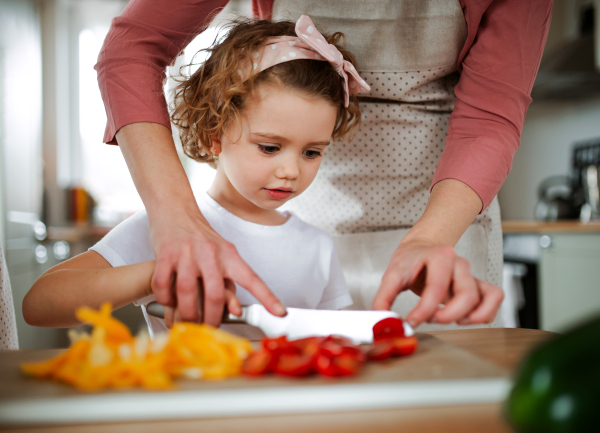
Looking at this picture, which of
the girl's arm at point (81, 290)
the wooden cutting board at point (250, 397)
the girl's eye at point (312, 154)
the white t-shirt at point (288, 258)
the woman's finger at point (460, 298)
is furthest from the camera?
the white t-shirt at point (288, 258)

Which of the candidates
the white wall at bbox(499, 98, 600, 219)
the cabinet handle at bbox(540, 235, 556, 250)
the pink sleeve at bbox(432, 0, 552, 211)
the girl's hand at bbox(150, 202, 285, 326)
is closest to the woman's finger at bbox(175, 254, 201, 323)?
the girl's hand at bbox(150, 202, 285, 326)

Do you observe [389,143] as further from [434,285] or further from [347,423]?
[347,423]

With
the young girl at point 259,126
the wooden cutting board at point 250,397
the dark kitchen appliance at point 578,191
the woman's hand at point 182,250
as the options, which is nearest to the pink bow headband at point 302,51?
the young girl at point 259,126

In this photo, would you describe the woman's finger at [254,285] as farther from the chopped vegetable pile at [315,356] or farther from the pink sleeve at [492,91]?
the pink sleeve at [492,91]

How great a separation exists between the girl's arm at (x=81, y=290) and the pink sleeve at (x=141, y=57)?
0.80ft

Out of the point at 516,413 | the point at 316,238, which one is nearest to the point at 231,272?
the point at 516,413

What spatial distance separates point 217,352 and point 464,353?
10.1 inches

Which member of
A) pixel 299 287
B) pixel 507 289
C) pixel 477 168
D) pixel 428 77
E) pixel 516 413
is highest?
pixel 428 77

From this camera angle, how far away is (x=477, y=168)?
2.64 feet

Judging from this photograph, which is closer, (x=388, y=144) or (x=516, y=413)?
(x=516, y=413)

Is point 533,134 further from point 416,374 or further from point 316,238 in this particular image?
point 416,374

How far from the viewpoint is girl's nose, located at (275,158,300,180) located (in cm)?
85

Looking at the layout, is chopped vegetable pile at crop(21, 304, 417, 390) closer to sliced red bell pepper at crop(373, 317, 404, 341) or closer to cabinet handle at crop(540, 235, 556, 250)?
sliced red bell pepper at crop(373, 317, 404, 341)

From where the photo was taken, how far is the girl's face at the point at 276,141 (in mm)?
845
